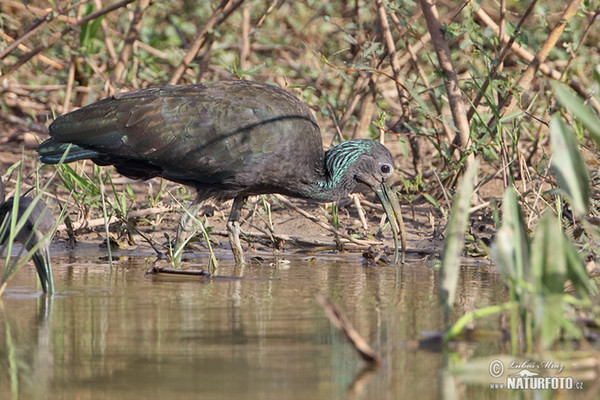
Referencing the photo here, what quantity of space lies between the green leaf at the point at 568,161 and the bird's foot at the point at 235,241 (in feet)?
9.62

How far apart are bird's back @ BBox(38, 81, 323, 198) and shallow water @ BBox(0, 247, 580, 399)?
25.9 inches

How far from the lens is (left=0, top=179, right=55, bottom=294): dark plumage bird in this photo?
4527mm

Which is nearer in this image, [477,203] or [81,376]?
[81,376]

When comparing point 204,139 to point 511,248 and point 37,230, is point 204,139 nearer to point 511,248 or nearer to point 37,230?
point 37,230

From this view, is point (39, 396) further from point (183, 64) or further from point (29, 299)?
point (183, 64)

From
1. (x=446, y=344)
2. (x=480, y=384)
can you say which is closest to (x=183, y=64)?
(x=446, y=344)

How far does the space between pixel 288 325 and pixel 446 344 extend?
73 cm

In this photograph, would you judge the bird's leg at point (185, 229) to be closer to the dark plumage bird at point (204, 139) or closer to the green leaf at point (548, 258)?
the dark plumage bird at point (204, 139)

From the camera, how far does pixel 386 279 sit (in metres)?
5.21

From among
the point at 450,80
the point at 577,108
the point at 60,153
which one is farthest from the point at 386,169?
the point at 577,108

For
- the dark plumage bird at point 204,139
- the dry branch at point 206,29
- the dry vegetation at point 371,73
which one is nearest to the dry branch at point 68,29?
the dry vegetation at point 371,73

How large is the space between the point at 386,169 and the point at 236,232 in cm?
109

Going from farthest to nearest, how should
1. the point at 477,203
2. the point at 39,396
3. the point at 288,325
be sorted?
the point at 477,203 → the point at 288,325 → the point at 39,396

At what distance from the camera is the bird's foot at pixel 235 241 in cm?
591
